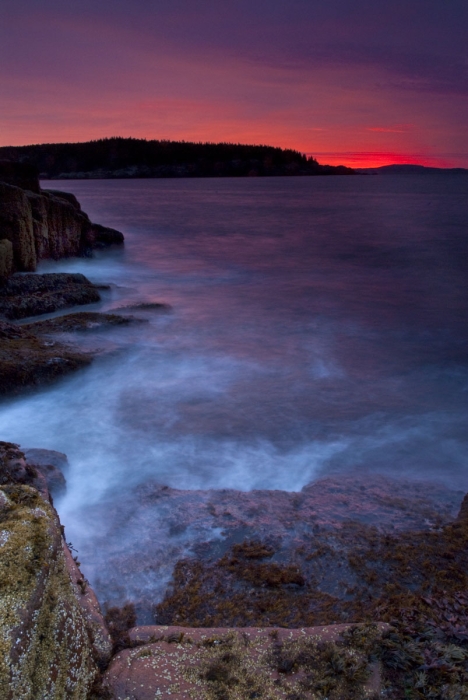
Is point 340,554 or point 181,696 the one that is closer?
point 181,696

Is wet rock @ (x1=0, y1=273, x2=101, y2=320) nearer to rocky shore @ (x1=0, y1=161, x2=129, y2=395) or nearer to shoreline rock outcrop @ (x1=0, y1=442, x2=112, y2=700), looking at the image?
rocky shore @ (x1=0, y1=161, x2=129, y2=395)

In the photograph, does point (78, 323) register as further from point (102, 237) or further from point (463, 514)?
point (102, 237)

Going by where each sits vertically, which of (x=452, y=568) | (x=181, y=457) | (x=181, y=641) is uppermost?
(x=181, y=641)

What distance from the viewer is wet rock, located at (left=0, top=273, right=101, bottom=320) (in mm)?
9562

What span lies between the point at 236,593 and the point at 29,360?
4.82 m

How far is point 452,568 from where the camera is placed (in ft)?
11.3

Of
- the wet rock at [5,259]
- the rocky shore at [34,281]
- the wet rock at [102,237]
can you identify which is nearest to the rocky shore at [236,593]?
the rocky shore at [34,281]

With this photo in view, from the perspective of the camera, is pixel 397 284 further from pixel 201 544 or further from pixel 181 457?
pixel 201 544

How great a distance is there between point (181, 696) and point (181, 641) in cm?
34

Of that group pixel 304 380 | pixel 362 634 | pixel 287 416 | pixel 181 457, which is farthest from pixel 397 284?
pixel 362 634

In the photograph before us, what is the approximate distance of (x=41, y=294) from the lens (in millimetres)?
10258

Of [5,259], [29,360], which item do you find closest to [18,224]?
[5,259]

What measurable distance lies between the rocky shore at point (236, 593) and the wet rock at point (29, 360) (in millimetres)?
1764

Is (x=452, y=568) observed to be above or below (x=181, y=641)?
below
